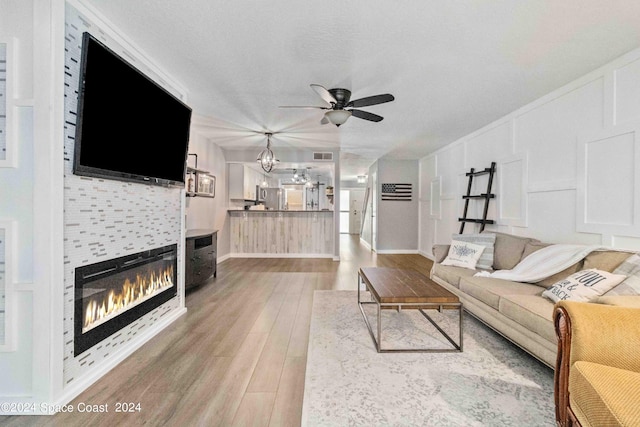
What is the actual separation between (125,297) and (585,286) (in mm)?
3494

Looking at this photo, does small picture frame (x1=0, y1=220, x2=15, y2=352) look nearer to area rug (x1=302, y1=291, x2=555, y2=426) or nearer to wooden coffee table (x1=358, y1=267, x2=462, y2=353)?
area rug (x1=302, y1=291, x2=555, y2=426)

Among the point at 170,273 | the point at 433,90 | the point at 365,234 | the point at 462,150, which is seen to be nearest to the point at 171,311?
the point at 170,273

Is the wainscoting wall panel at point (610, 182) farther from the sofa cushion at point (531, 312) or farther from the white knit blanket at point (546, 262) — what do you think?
the sofa cushion at point (531, 312)

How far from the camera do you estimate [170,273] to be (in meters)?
2.89

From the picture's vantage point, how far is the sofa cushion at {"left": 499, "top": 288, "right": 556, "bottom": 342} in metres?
1.83

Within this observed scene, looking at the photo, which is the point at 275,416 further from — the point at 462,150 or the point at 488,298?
the point at 462,150

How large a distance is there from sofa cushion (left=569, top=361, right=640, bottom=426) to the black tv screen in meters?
2.79

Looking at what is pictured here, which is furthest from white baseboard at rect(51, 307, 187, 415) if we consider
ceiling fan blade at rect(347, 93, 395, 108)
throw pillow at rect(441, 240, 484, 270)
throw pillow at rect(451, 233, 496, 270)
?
throw pillow at rect(451, 233, 496, 270)

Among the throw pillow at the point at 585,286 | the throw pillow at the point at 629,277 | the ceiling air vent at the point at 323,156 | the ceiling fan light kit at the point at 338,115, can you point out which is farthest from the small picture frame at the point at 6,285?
the ceiling air vent at the point at 323,156

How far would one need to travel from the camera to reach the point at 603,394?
1025 mm

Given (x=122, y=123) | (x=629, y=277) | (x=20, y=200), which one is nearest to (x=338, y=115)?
(x=122, y=123)

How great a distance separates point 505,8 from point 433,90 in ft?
4.31

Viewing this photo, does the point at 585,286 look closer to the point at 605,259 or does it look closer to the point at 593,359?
the point at 605,259

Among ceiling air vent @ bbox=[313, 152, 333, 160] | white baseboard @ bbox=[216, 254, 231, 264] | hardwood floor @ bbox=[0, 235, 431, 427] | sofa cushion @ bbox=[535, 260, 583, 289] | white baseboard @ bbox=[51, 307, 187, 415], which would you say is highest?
ceiling air vent @ bbox=[313, 152, 333, 160]
